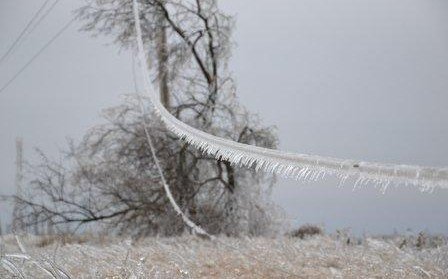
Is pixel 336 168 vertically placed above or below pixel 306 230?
above

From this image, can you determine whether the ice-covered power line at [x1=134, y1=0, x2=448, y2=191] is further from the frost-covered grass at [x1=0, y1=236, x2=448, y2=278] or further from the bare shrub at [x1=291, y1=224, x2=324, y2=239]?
the bare shrub at [x1=291, y1=224, x2=324, y2=239]

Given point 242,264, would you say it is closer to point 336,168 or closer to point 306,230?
point 336,168

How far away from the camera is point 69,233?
11.2 meters

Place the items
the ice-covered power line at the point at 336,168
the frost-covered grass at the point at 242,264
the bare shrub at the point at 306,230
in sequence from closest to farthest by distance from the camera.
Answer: the ice-covered power line at the point at 336,168 → the frost-covered grass at the point at 242,264 → the bare shrub at the point at 306,230

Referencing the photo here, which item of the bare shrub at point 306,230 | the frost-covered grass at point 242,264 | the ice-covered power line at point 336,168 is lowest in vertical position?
the bare shrub at point 306,230

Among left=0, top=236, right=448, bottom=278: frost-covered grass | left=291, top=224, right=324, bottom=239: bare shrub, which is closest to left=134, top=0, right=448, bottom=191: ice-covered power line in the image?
left=0, top=236, right=448, bottom=278: frost-covered grass

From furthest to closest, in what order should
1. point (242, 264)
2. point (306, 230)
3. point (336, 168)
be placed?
point (306, 230), point (242, 264), point (336, 168)

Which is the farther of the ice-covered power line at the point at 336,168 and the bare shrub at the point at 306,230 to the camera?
the bare shrub at the point at 306,230

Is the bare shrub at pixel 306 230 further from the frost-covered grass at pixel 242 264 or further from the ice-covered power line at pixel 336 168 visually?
the ice-covered power line at pixel 336 168

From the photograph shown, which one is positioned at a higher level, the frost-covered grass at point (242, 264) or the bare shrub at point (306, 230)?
the frost-covered grass at point (242, 264)

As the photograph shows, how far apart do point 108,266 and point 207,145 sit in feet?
5.83

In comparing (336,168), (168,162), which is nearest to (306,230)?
(168,162)

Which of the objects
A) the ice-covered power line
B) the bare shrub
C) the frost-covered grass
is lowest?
the bare shrub

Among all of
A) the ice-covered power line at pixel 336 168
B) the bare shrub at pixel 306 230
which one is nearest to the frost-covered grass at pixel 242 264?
the ice-covered power line at pixel 336 168
